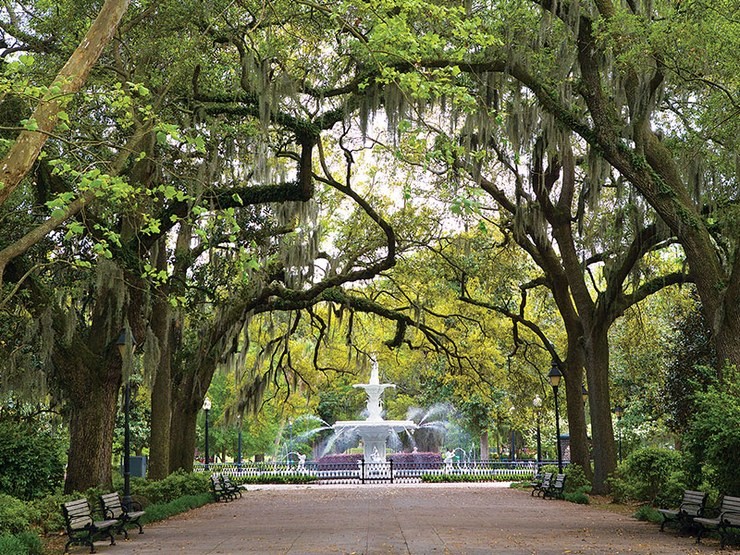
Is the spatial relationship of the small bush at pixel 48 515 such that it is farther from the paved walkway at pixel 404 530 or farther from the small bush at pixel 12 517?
the paved walkway at pixel 404 530

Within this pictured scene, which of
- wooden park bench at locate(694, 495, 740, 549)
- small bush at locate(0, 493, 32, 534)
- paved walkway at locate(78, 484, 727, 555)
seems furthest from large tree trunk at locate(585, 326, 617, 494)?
small bush at locate(0, 493, 32, 534)

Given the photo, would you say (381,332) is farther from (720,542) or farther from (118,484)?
(720,542)

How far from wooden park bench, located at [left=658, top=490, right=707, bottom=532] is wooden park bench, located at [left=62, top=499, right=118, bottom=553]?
8.45 metres

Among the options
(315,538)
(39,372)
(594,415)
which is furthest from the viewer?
(594,415)

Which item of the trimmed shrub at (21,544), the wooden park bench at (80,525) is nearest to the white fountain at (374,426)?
the wooden park bench at (80,525)

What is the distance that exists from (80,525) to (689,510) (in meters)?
8.75

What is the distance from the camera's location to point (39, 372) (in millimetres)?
16984

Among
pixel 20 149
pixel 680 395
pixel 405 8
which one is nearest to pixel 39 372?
pixel 20 149

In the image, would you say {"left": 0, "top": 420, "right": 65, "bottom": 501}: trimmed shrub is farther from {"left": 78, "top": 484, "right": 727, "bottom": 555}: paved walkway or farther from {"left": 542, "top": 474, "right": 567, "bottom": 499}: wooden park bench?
{"left": 542, "top": 474, "right": 567, "bottom": 499}: wooden park bench

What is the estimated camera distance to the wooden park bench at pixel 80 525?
1138cm

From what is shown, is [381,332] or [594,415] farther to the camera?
[381,332]

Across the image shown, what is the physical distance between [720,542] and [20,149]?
9.90m

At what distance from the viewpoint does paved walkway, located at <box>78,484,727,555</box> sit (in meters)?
11.0

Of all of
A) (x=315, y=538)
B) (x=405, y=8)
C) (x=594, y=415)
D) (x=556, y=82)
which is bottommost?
(x=315, y=538)
